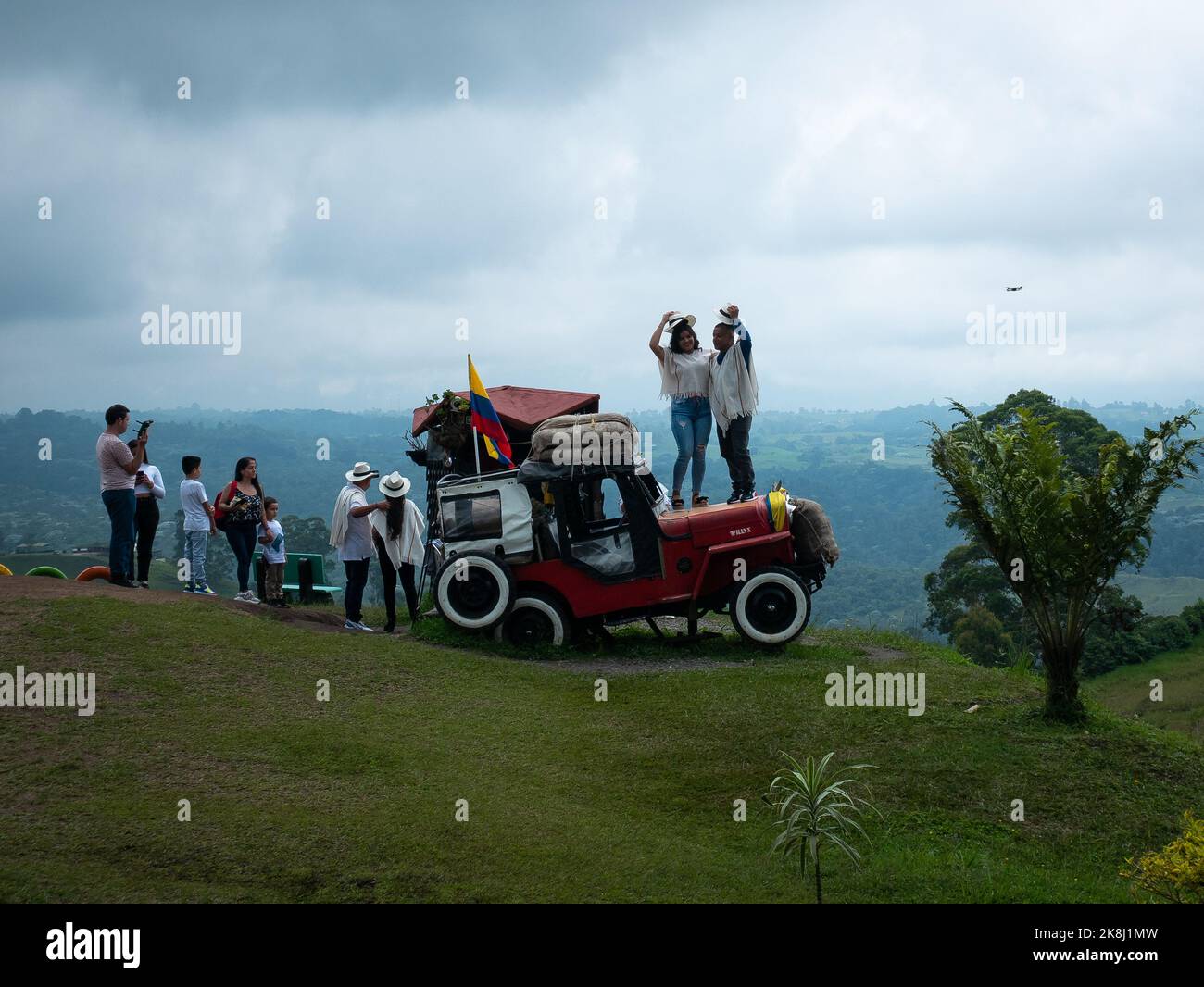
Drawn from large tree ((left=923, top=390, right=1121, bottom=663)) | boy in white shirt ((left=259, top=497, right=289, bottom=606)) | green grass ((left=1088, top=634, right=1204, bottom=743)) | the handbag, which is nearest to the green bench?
boy in white shirt ((left=259, top=497, right=289, bottom=606))

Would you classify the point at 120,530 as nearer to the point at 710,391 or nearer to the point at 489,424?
the point at 489,424

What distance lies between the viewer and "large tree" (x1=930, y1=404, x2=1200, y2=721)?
11.6 metres

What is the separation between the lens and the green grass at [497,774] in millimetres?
7645

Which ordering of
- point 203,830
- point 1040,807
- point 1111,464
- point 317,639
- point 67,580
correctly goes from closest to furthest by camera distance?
1. point 203,830
2. point 1040,807
3. point 1111,464
4. point 317,639
5. point 67,580

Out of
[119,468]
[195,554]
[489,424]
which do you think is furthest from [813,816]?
[195,554]

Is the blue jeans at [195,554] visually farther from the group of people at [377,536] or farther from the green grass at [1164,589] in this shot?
the green grass at [1164,589]

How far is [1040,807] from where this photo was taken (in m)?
9.67

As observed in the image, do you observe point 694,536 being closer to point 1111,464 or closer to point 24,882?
point 1111,464

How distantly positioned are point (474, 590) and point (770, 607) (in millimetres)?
3836

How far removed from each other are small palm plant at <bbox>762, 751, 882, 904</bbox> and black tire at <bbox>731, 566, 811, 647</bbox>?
4.13 m

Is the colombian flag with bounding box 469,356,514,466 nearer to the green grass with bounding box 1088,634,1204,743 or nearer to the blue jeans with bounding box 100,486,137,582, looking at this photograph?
the blue jeans with bounding box 100,486,137,582

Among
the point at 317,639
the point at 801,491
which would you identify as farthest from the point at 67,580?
the point at 801,491

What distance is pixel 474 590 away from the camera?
1422 cm
